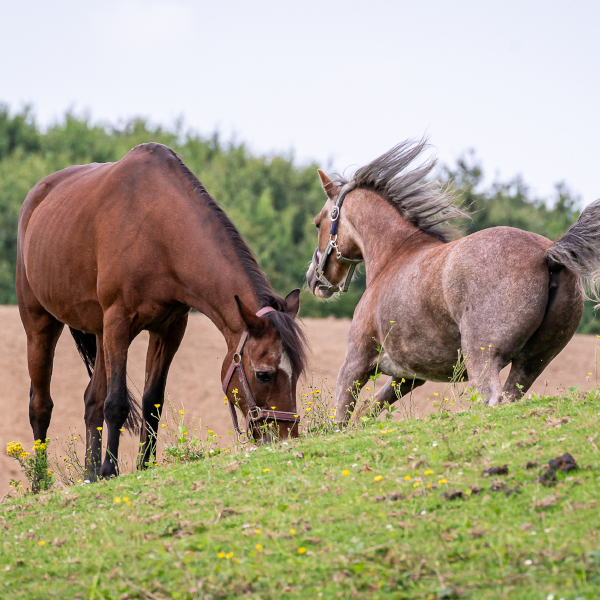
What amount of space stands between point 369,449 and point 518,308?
151 centimetres

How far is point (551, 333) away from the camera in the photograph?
17.3 ft

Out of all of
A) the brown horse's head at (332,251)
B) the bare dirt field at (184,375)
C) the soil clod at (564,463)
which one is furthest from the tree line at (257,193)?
the soil clod at (564,463)

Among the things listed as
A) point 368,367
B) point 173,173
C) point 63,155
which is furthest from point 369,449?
point 63,155

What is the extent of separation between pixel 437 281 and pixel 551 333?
0.88 m

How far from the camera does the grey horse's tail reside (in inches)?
195

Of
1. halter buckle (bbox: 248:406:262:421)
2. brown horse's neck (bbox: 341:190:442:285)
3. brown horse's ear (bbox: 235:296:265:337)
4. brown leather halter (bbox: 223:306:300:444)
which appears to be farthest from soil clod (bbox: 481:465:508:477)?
brown horse's neck (bbox: 341:190:442:285)

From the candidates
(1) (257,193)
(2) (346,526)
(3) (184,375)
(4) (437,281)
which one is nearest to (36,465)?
(4) (437,281)

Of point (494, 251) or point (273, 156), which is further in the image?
point (273, 156)

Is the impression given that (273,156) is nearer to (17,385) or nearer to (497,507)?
(17,385)

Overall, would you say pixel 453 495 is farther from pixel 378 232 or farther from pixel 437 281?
pixel 378 232

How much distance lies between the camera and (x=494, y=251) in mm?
5207

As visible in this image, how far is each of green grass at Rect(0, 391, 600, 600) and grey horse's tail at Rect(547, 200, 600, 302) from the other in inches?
34.5

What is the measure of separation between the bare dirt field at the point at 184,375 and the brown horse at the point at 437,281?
293 inches

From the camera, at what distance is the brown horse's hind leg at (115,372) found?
20.0ft
